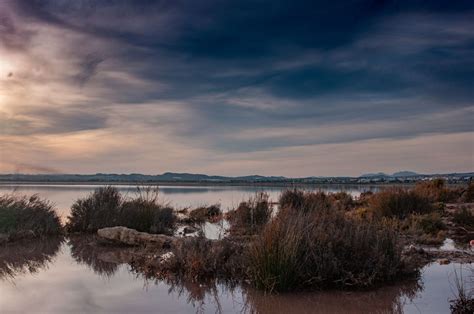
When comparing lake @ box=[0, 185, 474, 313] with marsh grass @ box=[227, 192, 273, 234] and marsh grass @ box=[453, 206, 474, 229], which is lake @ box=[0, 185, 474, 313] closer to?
marsh grass @ box=[227, 192, 273, 234]

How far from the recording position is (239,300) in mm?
7203

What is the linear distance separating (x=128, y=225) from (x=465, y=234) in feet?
32.1

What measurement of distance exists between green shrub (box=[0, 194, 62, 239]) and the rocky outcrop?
2402 millimetres

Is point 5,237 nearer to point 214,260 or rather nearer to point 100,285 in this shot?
point 100,285

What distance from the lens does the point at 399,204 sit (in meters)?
17.5

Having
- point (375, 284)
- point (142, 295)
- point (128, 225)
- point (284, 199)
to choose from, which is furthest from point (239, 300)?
point (284, 199)

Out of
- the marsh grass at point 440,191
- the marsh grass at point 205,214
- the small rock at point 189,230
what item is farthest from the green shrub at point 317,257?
the marsh grass at point 440,191

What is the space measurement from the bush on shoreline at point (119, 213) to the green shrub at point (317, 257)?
22.8 ft

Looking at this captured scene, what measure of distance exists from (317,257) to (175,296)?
2.30 metres

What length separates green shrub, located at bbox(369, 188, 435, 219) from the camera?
17078mm

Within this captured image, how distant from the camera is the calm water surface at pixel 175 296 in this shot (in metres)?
6.80

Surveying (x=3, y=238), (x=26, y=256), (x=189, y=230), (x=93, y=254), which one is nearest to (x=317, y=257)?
(x=93, y=254)

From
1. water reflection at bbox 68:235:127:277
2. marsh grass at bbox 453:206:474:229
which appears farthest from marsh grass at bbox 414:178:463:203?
water reflection at bbox 68:235:127:277

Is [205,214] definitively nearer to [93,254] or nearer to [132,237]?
[132,237]
